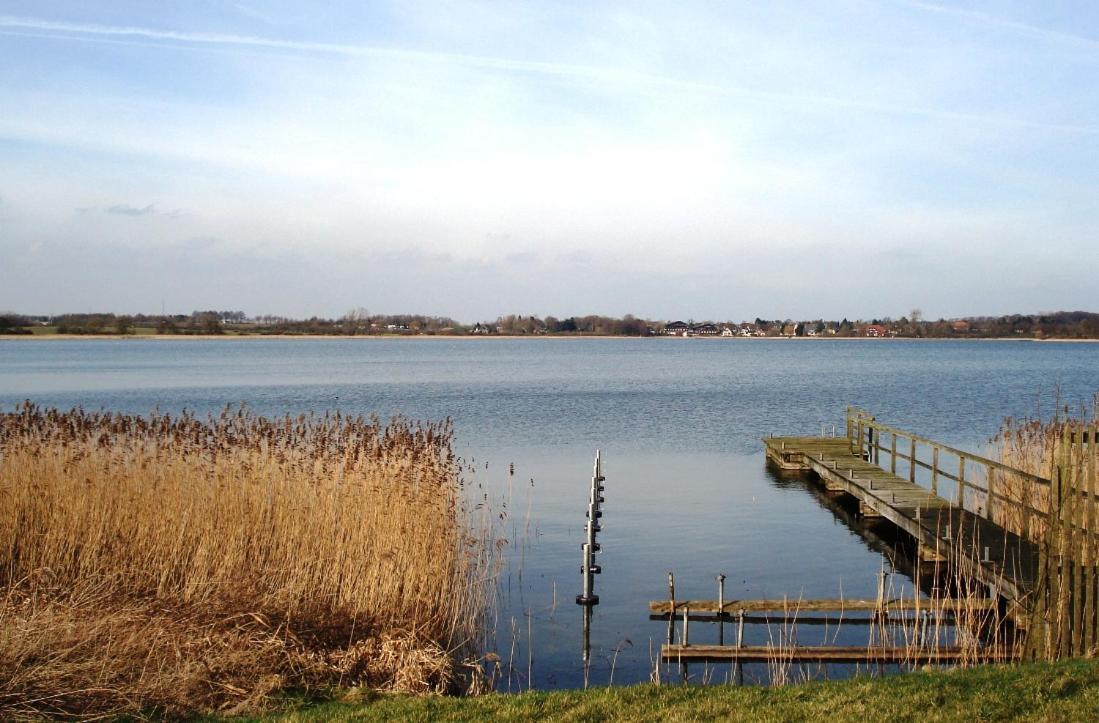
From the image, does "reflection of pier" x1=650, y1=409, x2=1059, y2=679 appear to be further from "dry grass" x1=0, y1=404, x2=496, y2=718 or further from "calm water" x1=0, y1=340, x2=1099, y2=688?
"dry grass" x1=0, y1=404, x2=496, y2=718

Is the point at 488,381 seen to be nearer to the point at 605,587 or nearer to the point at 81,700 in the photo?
the point at 605,587

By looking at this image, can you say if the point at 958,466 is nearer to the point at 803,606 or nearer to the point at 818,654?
the point at 803,606

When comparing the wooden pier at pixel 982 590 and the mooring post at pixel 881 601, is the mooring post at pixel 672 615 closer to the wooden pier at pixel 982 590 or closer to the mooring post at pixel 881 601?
the wooden pier at pixel 982 590

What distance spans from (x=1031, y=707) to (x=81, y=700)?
21.5ft

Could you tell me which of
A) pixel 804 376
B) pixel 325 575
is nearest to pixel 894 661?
pixel 325 575

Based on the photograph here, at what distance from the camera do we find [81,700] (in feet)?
23.0

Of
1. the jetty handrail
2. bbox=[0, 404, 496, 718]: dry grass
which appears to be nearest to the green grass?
bbox=[0, 404, 496, 718]: dry grass

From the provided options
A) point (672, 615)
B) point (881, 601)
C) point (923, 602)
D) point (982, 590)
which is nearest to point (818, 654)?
point (881, 601)

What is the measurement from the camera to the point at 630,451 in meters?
27.8

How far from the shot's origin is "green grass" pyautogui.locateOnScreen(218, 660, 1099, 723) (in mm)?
6352

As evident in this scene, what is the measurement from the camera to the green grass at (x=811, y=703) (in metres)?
6.35

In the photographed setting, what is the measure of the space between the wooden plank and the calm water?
0.54 m

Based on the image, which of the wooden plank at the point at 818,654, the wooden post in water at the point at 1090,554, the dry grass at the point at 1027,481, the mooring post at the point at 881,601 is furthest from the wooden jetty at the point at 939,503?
the wooden post in water at the point at 1090,554

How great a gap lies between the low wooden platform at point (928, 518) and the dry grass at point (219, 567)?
19.0 feet
